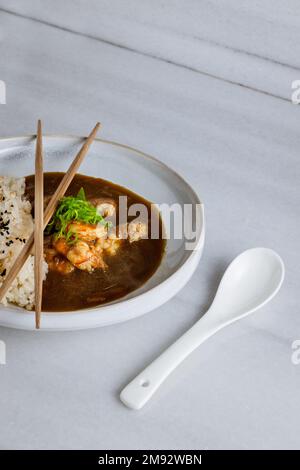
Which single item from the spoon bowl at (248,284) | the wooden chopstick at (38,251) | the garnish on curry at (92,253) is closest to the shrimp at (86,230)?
the garnish on curry at (92,253)


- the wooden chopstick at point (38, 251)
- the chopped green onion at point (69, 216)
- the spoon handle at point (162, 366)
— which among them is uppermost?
the chopped green onion at point (69, 216)

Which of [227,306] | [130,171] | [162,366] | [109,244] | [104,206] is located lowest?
[162,366]

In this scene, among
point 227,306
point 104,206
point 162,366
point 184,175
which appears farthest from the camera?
point 184,175

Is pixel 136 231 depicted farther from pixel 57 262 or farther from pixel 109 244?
pixel 57 262

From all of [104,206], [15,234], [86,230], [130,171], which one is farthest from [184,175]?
[15,234]

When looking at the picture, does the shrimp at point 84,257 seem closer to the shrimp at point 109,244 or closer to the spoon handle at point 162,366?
the shrimp at point 109,244

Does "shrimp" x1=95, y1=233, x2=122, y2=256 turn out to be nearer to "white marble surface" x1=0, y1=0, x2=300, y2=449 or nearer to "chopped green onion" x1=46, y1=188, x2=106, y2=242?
"chopped green onion" x1=46, y1=188, x2=106, y2=242
